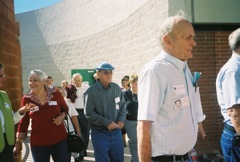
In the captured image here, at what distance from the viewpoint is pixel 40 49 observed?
19.6m

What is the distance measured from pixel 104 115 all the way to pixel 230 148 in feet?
6.54

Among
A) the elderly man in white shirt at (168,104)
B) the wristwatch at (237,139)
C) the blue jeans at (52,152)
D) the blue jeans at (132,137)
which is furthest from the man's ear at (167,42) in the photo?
the blue jeans at (132,137)

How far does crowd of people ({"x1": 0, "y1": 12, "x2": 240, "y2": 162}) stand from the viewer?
226 cm

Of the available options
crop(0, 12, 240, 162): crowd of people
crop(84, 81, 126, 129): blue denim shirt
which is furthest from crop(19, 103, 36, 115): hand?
crop(84, 81, 126, 129): blue denim shirt

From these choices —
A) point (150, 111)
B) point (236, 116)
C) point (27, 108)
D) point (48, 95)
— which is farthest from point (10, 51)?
point (236, 116)

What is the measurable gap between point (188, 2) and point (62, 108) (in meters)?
3.59

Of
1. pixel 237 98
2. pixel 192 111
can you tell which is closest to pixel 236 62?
pixel 237 98

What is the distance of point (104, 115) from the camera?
472cm

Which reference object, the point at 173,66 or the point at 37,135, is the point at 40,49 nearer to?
the point at 37,135

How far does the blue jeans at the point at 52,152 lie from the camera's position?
422 centimetres

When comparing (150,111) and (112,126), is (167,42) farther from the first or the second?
(112,126)

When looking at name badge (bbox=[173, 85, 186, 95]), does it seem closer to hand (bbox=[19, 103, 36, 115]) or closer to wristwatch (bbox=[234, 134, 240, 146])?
wristwatch (bbox=[234, 134, 240, 146])

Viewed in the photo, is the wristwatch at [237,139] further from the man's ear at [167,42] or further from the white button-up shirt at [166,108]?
the man's ear at [167,42]

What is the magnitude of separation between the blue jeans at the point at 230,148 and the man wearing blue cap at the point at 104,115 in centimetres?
167
